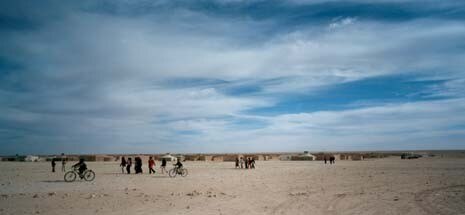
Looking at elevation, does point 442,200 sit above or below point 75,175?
below

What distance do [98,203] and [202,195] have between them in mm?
4923

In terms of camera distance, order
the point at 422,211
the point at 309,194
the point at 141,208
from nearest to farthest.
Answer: the point at 422,211
the point at 141,208
the point at 309,194

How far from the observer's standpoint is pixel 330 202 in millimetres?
16016

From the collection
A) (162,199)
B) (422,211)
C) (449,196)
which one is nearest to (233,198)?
(162,199)

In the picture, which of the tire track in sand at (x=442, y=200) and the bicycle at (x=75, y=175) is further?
the bicycle at (x=75, y=175)

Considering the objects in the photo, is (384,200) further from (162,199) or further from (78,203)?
(78,203)

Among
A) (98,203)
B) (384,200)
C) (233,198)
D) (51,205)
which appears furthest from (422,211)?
(51,205)

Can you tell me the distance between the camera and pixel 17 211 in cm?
1445

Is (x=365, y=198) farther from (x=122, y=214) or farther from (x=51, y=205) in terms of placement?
(x=51, y=205)

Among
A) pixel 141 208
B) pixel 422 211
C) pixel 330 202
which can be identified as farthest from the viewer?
pixel 330 202

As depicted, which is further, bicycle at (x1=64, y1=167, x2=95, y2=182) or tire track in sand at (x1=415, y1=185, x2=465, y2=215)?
bicycle at (x1=64, y1=167, x2=95, y2=182)

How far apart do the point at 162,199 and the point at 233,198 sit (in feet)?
10.5

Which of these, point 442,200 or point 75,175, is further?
point 75,175

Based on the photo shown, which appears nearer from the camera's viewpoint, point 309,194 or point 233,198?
point 233,198
